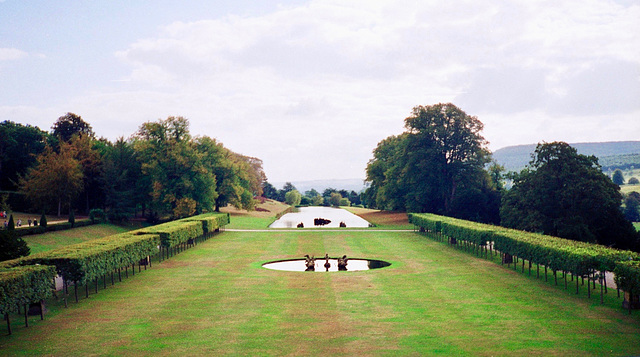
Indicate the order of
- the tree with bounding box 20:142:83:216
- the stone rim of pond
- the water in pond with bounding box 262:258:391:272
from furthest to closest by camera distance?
the tree with bounding box 20:142:83:216 → the water in pond with bounding box 262:258:391:272 → the stone rim of pond

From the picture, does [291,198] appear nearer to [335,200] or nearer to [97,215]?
[335,200]

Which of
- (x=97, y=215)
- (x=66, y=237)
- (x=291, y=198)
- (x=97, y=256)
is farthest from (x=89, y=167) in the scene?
(x=291, y=198)

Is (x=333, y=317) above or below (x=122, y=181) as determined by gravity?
below

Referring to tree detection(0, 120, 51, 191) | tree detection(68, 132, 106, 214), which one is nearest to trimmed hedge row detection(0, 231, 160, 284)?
tree detection(68, 132, 106, 214)

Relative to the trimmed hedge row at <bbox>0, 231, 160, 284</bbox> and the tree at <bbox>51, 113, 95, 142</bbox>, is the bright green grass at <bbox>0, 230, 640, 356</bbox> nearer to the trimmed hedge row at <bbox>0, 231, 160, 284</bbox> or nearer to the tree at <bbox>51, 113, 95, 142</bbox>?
the trimmed hedge row at <bbox>0, 231, 160, 284</bbox>

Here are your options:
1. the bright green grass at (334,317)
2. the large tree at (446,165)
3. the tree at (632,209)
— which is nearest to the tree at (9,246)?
the bright green grass at (334,317)

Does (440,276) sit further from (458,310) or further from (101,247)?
(101,247)

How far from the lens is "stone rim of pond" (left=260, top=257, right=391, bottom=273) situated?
37191 millimetres

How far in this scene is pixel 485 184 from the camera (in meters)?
81.1

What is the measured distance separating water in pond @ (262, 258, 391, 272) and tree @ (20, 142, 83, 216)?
158 ft

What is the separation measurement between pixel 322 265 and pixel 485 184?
49905mm

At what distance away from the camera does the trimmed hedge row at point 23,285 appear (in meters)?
19.8

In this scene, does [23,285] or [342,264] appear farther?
[342,264]

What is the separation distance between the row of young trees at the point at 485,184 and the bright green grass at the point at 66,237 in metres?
46.5
